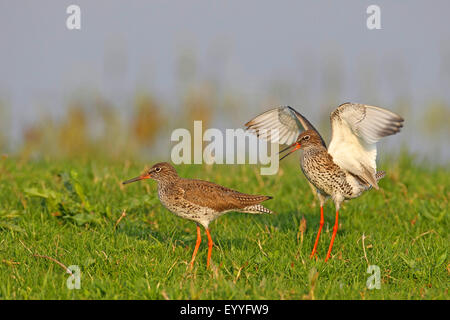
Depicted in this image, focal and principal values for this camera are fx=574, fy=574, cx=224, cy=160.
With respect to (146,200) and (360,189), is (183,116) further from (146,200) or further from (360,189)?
(360,189)

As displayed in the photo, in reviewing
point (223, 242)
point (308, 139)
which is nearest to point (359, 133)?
point (308, 139)

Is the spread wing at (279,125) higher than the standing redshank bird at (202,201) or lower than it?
higher

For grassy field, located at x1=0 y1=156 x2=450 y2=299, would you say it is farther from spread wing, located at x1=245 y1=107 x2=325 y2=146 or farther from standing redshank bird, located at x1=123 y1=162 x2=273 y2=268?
spread wing, located at x1=245 y1=107 x2=325 y2=146

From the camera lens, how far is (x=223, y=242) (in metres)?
8.06

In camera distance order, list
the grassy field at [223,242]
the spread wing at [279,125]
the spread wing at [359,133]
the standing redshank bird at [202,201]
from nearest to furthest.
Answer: the grassy field at [223,242] < the spread wing at [359,133] < the standing redshank bird at [202,201] < the spread wing at [279,125]

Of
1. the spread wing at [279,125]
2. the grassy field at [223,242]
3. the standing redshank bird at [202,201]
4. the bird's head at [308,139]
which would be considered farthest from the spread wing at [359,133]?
the standing redshank bird at [202,201]

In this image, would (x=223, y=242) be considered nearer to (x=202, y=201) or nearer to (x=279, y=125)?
(x=202, y=201)

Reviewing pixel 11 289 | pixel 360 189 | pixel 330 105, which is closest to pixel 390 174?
pixel 360 189

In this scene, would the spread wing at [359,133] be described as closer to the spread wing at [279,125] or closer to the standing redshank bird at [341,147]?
the standing redshank bird at [341,147]

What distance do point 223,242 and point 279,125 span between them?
1.88 meters

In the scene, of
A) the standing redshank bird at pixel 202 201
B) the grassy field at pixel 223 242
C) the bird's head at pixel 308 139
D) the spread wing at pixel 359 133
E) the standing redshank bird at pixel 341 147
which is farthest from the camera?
the bird's head at pixel 308 139

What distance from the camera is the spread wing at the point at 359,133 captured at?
687 centimetres

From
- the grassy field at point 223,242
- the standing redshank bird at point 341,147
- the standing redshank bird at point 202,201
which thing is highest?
the standing redshank bird at point 341,147

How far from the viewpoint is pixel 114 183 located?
1054cm
